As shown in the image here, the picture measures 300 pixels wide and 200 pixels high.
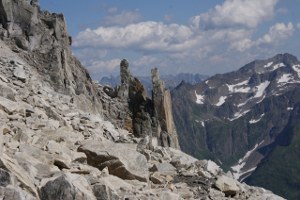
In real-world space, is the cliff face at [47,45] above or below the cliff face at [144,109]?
above

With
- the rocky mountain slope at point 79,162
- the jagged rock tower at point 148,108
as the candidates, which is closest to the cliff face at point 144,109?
the jagged rock tower at point 148,108

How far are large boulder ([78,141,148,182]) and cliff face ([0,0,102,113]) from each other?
110 feet

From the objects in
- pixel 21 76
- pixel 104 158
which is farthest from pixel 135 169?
pixel 21 76

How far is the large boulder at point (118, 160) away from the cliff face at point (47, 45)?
3366 centimetres

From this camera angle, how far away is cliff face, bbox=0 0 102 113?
58.2 meters

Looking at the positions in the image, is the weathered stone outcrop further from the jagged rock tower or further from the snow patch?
the snow patch

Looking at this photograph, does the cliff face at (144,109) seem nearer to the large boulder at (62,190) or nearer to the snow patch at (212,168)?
the snow patch at (212,168)

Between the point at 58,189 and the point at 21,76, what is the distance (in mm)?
22302

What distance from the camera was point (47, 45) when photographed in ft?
204

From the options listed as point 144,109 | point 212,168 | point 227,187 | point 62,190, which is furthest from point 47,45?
point 62,190

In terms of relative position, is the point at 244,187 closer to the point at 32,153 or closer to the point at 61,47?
the point at 32,153

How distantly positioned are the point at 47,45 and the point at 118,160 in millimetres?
41790

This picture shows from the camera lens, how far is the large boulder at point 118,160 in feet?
74.2

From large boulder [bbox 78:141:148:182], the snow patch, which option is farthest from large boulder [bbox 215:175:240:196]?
large boulder [bbox 78:141:148:182]
